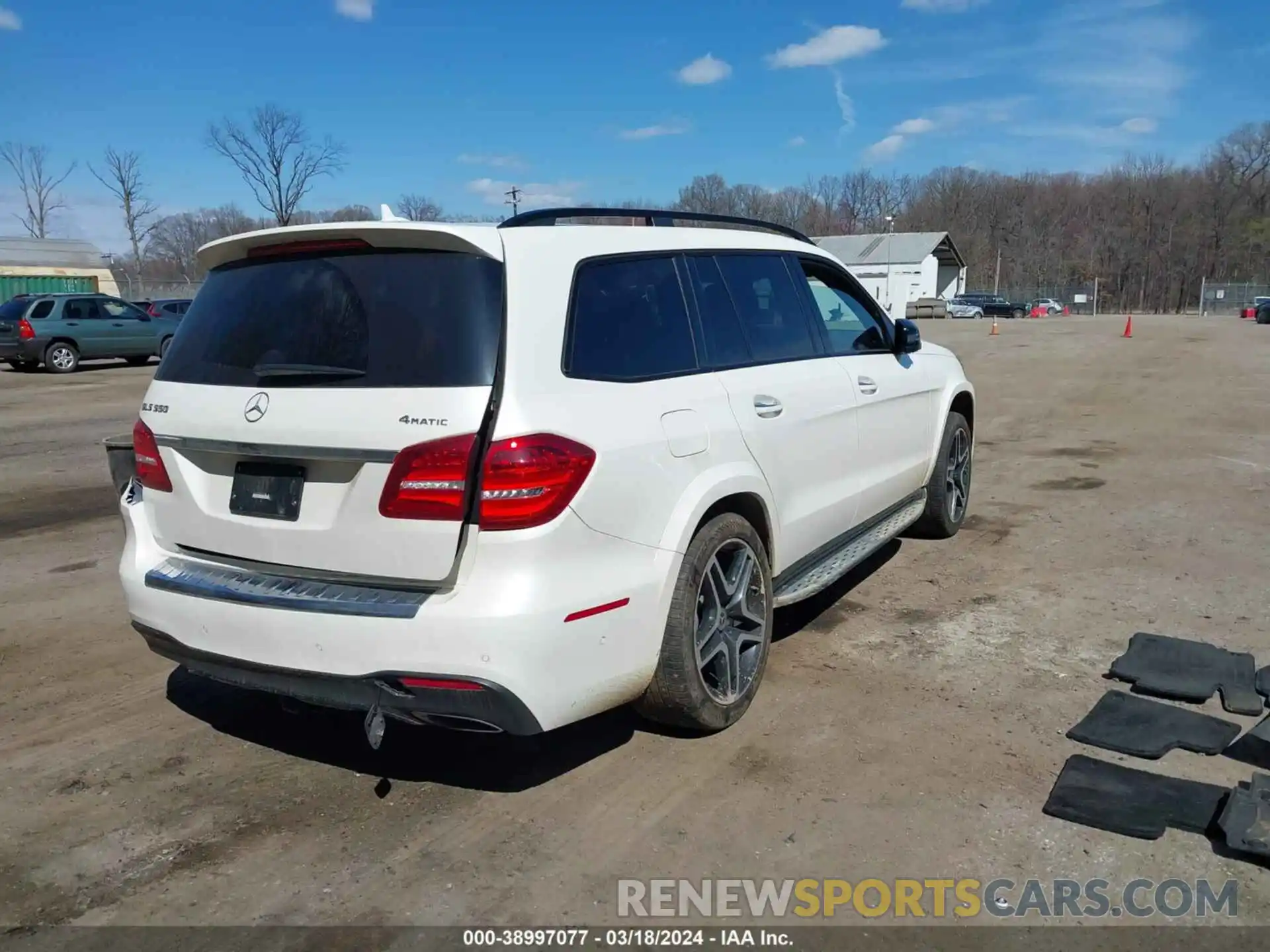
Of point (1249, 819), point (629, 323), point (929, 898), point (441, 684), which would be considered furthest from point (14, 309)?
point (1249, 819)

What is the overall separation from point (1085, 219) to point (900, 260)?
44369mm

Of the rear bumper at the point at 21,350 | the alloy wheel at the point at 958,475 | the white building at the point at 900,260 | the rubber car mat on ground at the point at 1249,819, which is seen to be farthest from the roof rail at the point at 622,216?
the white building at the point at 900,260

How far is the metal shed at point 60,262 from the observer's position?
174 feet

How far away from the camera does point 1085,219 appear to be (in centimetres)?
11119

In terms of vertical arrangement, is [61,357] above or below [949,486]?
above

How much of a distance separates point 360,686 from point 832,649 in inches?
99.5

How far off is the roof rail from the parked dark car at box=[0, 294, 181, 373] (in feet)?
67.7

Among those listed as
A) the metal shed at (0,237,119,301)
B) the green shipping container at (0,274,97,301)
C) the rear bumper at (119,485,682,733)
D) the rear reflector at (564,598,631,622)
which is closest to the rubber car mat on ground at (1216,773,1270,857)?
the rear bumper at (119,485,682,733)

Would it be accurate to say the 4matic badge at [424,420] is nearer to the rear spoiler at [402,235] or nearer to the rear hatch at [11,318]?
the rear spoiler at [402,235]

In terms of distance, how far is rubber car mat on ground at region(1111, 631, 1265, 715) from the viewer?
403 cm

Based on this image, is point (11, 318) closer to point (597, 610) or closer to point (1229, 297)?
point (597, 610)

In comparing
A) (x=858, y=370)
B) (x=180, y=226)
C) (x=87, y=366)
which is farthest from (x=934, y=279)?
(x=858, y=370)

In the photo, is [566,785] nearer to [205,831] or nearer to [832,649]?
[205,831]

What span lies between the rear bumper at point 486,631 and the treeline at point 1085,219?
302 ft
